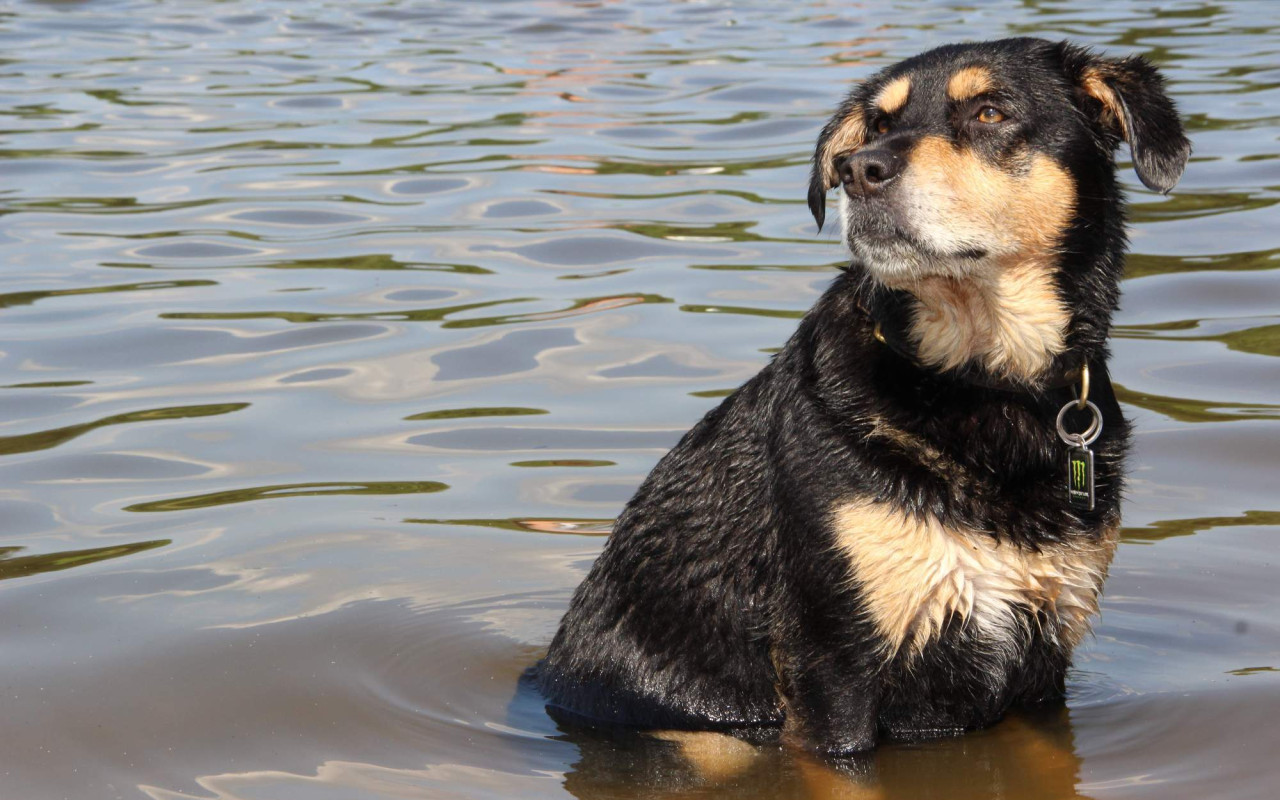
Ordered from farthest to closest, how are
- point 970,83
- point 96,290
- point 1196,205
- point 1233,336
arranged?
point 1196,205 → point 96,290 → point 1233,336 → point 970,83

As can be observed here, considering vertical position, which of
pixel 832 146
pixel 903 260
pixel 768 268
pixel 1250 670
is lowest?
pixel 1250 670

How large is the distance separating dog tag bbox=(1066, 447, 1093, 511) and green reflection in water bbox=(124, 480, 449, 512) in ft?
10.4

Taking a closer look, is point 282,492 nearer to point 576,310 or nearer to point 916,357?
point 576,310

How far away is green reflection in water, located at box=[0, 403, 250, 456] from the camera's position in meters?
7.22

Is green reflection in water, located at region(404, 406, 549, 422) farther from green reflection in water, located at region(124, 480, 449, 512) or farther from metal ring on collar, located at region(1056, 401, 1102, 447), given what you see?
metal ring on collar, located at region(1056, 401, 1102, 447)

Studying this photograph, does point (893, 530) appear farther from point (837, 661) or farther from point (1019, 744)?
point (1019, 744)

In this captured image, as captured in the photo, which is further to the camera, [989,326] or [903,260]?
[989,326]

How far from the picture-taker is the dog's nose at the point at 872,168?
4.45m

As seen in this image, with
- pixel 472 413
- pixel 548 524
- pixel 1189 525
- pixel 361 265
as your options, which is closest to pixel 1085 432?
pixel 1189 525

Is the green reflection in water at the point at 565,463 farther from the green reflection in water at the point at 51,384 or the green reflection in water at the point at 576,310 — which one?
the green reflection in water at the point at 51,384

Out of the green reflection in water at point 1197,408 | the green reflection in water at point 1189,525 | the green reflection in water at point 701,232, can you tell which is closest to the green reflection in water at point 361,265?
the green reflection in water at point 701,232

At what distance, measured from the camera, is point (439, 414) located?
770 cm

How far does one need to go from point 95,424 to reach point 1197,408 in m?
5.06

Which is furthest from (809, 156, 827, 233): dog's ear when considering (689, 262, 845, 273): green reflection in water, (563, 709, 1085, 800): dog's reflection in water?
(689, 262, 845, 273): green reflection in water
